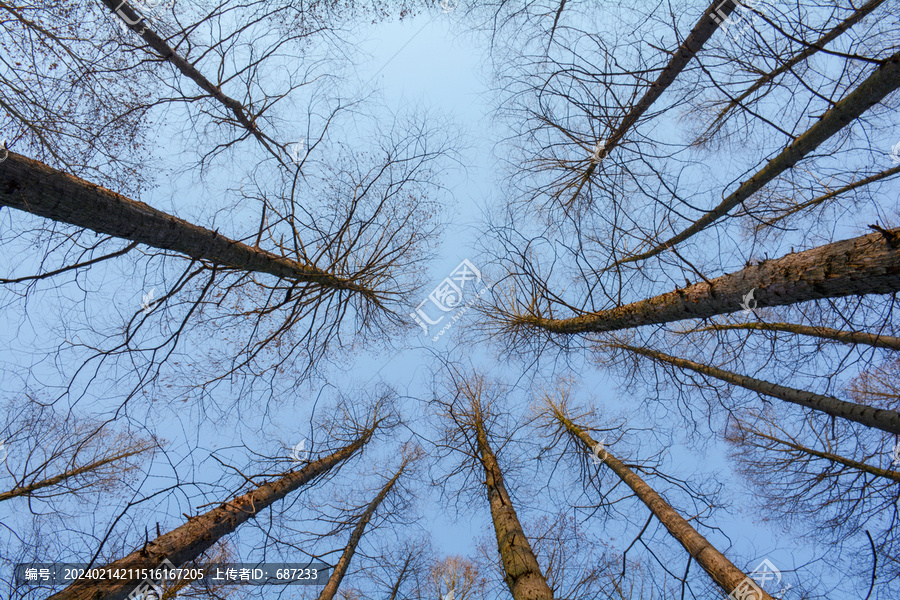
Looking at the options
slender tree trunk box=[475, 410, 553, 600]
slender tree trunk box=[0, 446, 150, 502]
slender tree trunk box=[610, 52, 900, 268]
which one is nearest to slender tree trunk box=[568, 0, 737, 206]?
slender tree trunk box=[610, 52, 900, 268]

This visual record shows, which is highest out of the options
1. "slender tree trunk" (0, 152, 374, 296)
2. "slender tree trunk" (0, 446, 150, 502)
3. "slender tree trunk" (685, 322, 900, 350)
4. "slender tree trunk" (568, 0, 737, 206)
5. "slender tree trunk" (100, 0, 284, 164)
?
"slender tree trunk" (100, 0, 284, 164)

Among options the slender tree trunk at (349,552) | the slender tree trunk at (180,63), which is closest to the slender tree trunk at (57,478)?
the slender tree trunk at (349,552)

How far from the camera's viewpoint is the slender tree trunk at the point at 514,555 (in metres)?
3.30

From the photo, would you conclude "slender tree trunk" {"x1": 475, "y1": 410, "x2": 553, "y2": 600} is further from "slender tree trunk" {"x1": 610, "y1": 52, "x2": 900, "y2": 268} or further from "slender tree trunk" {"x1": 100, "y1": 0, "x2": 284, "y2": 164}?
"slender tree trunk" {"x1": 100, "y1": 0, "x2": 284, "y2": 164}

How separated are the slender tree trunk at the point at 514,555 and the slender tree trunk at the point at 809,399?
3016 mm

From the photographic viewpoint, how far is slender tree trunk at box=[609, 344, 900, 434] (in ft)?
13.5

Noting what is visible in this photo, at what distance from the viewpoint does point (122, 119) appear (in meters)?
4.19

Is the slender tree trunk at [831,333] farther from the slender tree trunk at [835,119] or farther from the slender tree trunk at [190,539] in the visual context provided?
the slender tree trunk at [190,539]

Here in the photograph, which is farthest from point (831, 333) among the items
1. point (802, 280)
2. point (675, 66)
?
point (675, 66)

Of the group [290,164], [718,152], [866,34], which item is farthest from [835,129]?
[290,164]

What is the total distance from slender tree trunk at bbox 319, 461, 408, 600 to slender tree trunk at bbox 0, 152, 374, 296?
4228 mm

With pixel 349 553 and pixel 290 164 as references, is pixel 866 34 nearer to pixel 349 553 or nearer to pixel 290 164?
pixel 290 164

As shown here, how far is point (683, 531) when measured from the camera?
14.9ft

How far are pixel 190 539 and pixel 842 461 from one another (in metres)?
8.80
